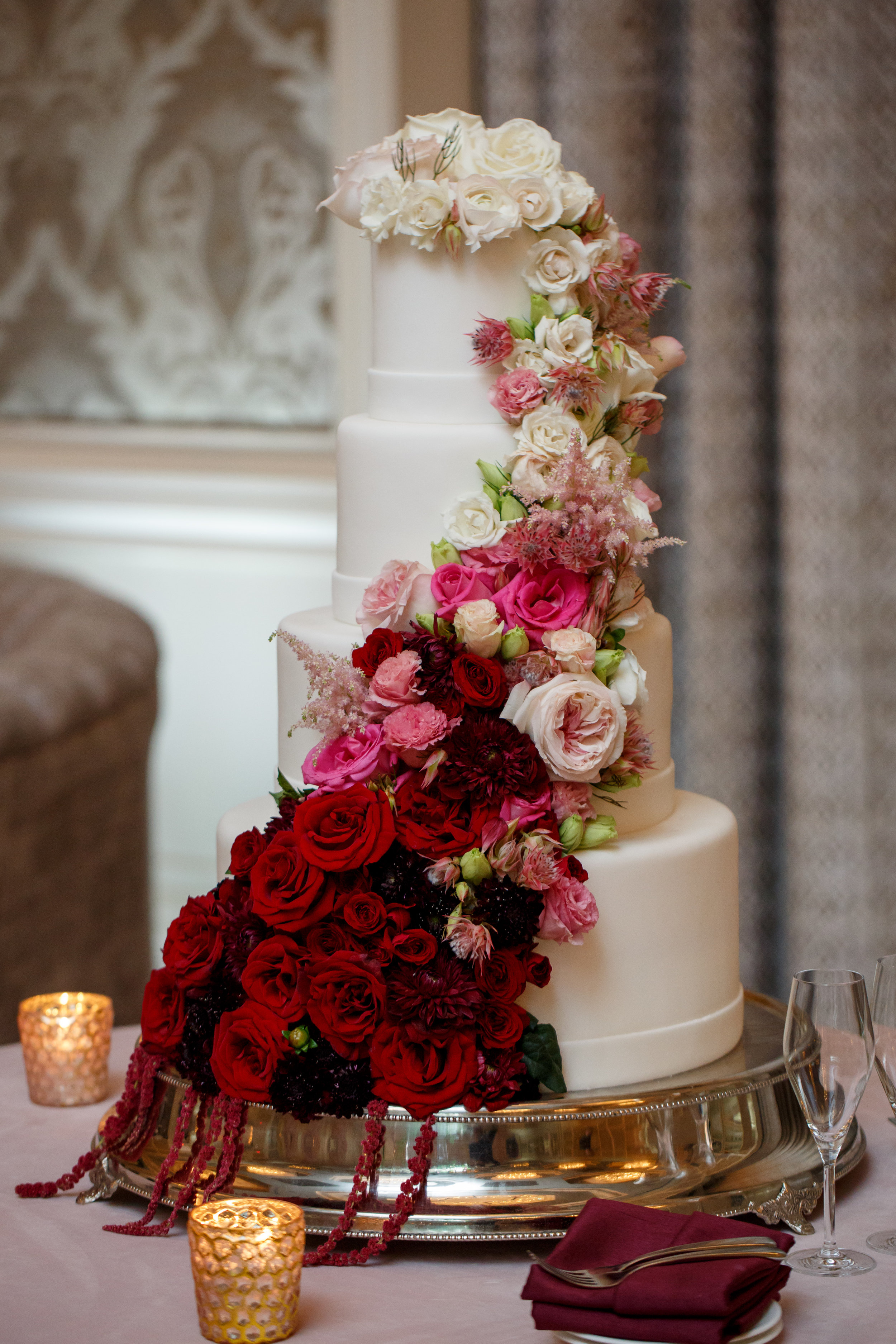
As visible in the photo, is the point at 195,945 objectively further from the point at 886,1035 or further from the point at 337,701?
the point at 886,1035

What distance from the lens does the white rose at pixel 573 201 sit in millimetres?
1521

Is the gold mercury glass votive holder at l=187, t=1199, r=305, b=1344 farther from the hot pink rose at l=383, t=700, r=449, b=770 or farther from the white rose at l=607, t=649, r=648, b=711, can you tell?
the white rose at l=607, t=649, r=648, b=711

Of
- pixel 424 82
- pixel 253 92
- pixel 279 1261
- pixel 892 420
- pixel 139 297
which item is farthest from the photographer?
pixel 139 297

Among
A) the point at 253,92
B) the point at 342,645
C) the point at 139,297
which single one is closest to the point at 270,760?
the point at 139,297

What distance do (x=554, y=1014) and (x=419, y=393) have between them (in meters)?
0.61

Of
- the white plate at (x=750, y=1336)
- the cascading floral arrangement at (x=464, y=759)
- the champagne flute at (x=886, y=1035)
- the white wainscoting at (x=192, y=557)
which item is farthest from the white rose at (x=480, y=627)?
the white wainscoting at (x=192, y=557)

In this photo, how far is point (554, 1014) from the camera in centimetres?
144

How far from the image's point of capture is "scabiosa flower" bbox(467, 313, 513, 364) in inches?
59.7

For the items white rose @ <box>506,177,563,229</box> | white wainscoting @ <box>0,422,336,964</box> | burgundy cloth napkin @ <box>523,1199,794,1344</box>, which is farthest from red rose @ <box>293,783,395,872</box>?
white wainscoting @ <box>0,422,336,964</box>

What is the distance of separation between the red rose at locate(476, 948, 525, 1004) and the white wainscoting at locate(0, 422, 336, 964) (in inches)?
84.7

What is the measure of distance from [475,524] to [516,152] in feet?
1.18

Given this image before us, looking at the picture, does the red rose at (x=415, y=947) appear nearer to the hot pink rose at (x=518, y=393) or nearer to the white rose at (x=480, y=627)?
the white rose at (x=480, y=627)

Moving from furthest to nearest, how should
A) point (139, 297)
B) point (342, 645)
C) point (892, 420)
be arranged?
point (139, 297) < point (892, 420) < point (342, 645)

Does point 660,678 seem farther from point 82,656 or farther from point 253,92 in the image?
point 253,92
